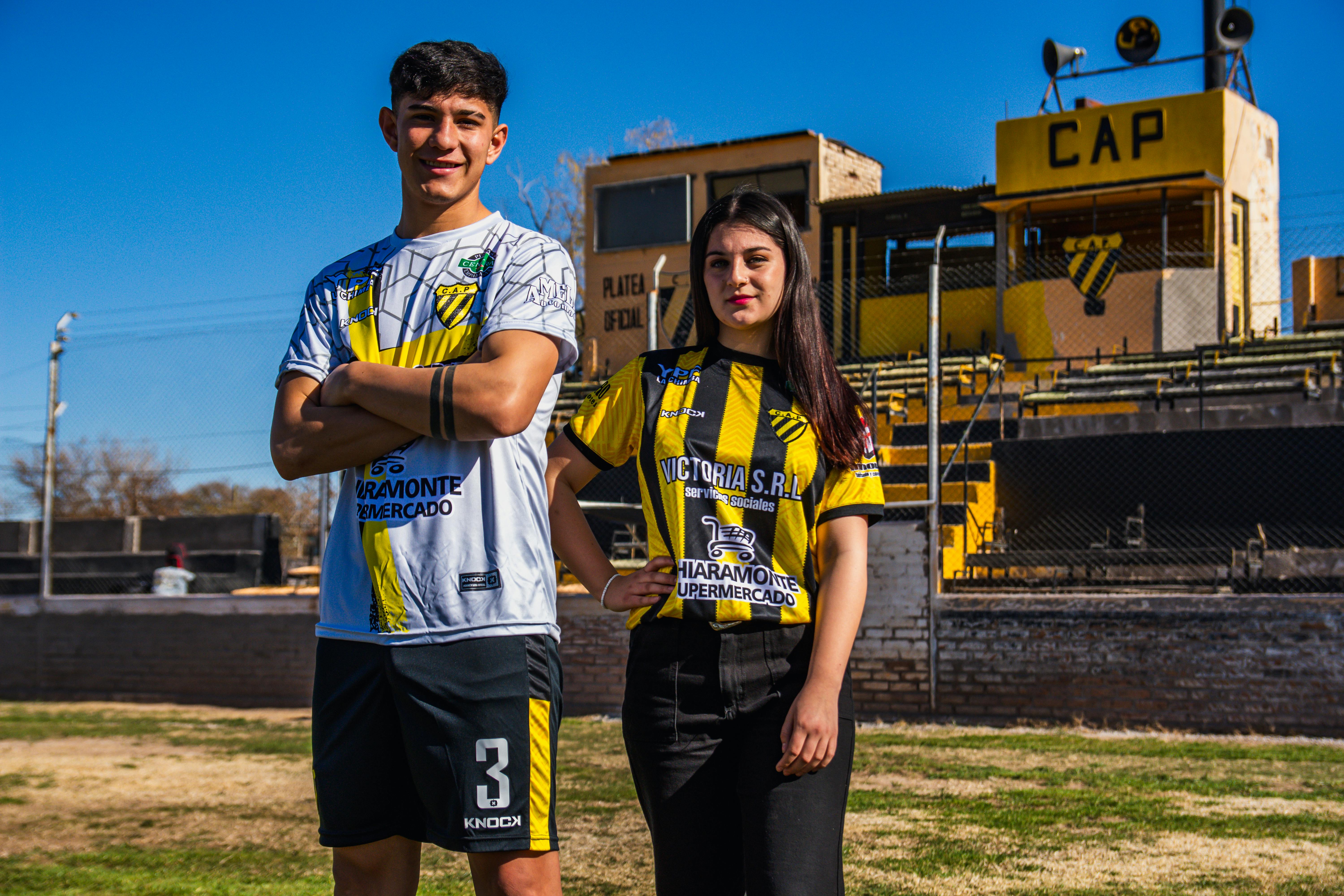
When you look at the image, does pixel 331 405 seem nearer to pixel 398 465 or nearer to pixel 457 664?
pixel 398 465

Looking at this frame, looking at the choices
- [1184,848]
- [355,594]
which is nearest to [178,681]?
[1184,848]

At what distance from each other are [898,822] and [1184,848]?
1155 millimetres

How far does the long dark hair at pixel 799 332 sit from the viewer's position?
7.26 feet

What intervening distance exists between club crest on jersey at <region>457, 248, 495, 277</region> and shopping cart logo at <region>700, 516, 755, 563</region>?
2.05 ft

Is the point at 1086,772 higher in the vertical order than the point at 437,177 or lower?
lower

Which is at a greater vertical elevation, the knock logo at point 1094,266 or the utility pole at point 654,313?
the knock logo at point 1094,266

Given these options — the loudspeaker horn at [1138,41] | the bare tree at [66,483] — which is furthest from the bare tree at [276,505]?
the loudspeaker horn at [1138,41]

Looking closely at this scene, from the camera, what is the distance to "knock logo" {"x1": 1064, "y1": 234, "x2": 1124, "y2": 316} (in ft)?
61.9

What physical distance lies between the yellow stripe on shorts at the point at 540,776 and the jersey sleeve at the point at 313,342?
722 millimetres

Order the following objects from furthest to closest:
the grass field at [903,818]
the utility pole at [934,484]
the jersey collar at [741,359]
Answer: the utility pole at [934,484] < the grass field at [903,818] < the jersey collar at [741,359]

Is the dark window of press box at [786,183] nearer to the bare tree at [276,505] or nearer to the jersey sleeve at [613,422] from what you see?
the bare tree at [276,505]

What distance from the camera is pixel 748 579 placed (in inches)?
83.7

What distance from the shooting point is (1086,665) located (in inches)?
333

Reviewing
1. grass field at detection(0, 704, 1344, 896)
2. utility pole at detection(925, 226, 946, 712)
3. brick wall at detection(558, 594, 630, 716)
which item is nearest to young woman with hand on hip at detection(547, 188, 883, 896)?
grass field at detection(0, 704, 1344, 896)
